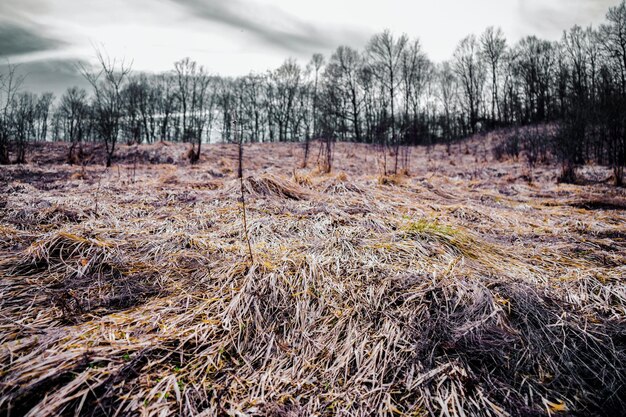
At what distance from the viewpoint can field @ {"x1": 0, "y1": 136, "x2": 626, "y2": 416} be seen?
1054 mm

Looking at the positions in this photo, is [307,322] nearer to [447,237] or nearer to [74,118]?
[447,237]

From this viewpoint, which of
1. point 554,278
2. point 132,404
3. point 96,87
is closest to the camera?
point 132,404

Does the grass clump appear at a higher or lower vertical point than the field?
higher

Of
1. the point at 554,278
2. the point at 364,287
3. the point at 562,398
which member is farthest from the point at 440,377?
the point at 554,278

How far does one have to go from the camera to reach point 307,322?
4.70 feet

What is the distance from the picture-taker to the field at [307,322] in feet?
3.46

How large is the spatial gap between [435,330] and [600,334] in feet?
2.53

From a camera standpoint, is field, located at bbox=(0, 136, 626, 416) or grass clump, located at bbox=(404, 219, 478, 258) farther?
grass clump, located at bbox=(404, 219, 478, 258)

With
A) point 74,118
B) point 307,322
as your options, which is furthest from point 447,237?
point 74,118

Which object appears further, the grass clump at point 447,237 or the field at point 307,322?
the grass clump at point 447,237

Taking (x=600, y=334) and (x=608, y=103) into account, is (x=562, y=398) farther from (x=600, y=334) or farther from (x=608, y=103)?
(x=608, y=103)

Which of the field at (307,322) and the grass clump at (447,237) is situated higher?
the grass clump at (447,237)

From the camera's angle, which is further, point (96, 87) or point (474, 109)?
point (474, 109)

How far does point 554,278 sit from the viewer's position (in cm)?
180
